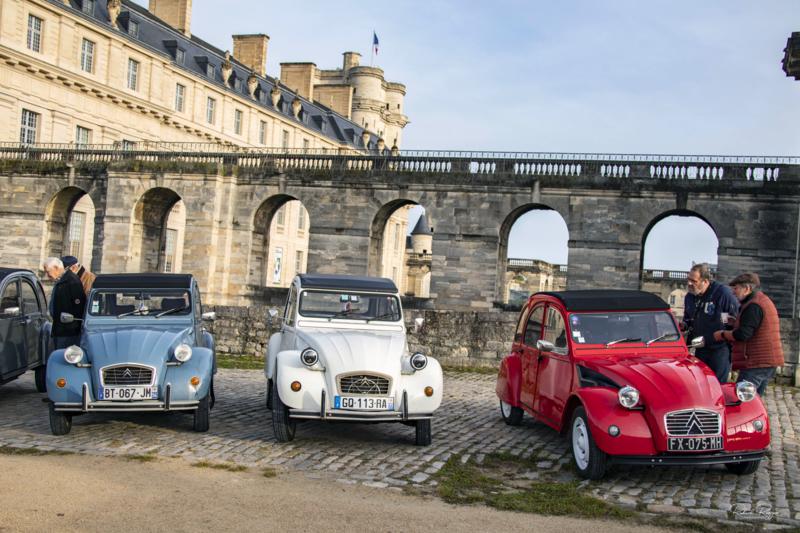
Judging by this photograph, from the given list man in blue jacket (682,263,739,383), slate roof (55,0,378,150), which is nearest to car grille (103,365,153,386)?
man in blue jacket (682,263,739,383)

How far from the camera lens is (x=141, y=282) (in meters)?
9.95

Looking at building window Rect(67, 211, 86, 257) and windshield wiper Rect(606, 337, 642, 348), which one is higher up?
building window Rect(67, 211, 86, 257)

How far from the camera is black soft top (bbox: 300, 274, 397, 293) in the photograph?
32.2ft

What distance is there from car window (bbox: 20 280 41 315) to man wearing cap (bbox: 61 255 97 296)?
0.87m

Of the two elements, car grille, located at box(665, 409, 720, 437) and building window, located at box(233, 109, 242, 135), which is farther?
building window, located at box(233, 109, 242, 135)

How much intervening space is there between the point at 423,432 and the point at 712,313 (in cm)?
348

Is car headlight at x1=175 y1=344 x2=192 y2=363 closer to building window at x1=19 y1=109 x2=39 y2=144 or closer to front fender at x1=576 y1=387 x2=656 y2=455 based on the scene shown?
front fender at x1=576 y1=387 x2=656 y2=455

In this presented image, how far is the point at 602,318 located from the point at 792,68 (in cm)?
1373

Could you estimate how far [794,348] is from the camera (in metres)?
15.4

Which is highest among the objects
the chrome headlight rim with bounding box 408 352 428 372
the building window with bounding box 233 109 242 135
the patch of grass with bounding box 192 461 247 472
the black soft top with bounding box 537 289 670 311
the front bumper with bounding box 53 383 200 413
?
the building window with bounding box 233 109 242 135

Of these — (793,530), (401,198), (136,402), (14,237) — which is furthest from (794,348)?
(14,237)

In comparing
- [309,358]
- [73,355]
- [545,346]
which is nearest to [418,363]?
[309,358]

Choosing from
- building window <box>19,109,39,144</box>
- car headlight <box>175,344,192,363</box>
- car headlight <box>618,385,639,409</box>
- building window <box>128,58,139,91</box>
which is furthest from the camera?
building window <box>128,58,139,91</box>

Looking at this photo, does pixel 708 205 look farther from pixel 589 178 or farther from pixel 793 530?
pixel 793 530
